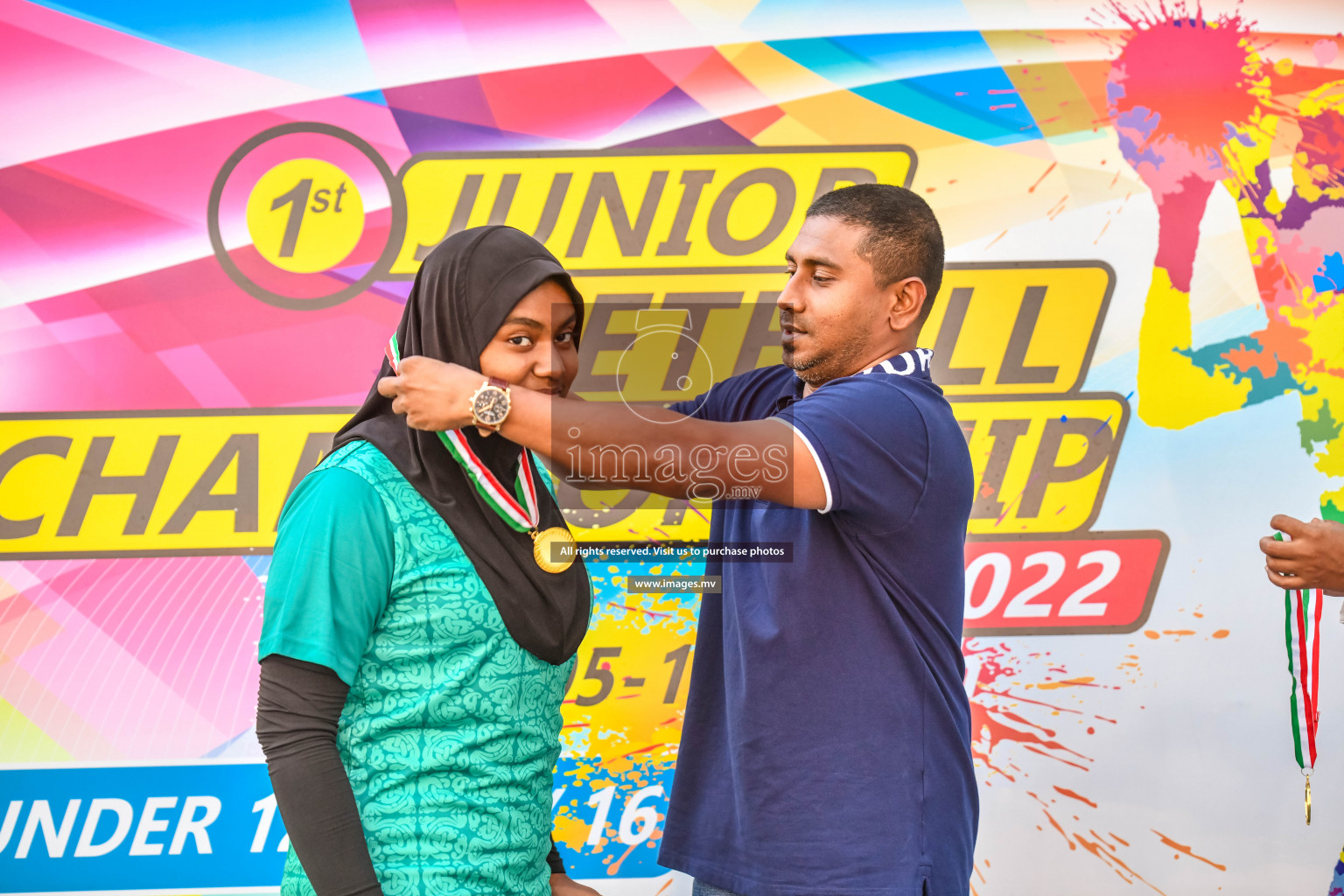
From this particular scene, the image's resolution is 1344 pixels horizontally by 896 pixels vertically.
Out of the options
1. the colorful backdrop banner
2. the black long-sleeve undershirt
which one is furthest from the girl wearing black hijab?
the colorful backdrop banner

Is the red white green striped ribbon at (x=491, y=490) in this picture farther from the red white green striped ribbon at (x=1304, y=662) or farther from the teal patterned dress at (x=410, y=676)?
the red white green striped ribbon at (x=1304, y=662)

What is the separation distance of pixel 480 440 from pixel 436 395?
20 centimetres

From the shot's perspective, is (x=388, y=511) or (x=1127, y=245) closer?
(x=388, y=511)

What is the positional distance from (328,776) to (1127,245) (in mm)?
2382

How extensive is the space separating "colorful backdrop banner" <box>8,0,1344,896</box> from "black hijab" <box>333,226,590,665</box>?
3.41 ft

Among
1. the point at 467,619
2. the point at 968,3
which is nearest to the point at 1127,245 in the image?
the point at 968,3

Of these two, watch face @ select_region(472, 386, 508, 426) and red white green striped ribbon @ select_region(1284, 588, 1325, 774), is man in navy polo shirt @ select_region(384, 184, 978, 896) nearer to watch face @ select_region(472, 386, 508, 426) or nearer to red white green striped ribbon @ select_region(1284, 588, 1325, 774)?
watch face @ select_region(472, 386, 508, 426)

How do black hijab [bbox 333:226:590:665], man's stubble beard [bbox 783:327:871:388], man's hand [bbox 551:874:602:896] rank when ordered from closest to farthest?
1. black hijab [bbox 333:226:590:665]
2. man's hand [bbox 551:874:602:896]
3. man's stubble beard [bbox 783:327:871:388]

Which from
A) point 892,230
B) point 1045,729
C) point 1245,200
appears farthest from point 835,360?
point 1245,200

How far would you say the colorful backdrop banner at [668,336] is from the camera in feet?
8.05

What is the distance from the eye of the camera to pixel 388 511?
1320mm

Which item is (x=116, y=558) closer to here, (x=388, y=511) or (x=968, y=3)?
(x=388, y=511)

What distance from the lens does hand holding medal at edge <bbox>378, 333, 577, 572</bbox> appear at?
4.25ft

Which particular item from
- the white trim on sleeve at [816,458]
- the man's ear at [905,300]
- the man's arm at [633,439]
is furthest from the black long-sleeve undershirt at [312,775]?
the man's ear at [905,300]
